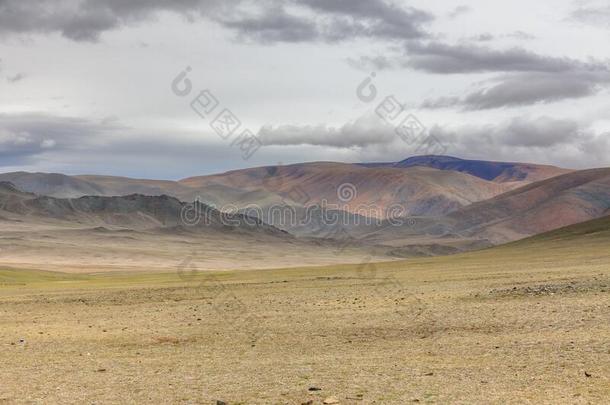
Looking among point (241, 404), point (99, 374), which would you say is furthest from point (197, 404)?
point (99, 374)

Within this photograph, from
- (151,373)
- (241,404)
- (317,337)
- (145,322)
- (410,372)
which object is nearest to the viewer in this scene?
(241,404)

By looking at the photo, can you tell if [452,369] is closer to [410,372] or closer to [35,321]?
[410,372]

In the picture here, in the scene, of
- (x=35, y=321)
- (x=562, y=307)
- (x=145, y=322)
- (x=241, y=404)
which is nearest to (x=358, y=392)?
(x=241, y=404)

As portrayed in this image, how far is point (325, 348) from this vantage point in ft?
73.8

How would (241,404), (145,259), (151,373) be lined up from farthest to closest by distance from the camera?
(145,259) → (151,373) → (241,404)

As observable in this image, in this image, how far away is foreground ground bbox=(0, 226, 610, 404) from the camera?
51.9 feet

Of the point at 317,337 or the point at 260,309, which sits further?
the point at 260,309

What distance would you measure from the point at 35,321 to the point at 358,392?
68.6 ft

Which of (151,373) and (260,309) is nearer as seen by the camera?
(151,373)

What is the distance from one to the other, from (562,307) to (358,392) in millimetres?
14581

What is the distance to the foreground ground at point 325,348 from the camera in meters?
15.8

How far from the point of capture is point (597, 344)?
19.6 metres

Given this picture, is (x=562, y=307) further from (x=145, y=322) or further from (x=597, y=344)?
(x=145, y=322)

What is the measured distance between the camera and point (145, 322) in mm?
30766
